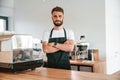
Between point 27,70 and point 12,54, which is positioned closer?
point 12,54

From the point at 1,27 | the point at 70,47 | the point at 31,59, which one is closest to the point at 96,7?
the point at 70,47

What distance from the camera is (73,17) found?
405 centimetres

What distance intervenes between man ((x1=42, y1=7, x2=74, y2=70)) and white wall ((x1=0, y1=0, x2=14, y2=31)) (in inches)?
137

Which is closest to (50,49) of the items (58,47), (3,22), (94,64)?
(58,47)

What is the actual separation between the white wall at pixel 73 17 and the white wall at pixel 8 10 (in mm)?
424

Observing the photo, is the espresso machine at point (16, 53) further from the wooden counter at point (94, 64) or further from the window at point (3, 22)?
the window at point (3, 22)

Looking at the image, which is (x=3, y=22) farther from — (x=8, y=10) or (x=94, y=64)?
(x=94, y=64)

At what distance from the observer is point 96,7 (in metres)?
3.73

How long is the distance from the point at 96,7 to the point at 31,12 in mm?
1823

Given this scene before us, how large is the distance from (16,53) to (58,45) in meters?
0.65

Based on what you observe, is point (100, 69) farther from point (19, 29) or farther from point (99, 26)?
point (19, 29)

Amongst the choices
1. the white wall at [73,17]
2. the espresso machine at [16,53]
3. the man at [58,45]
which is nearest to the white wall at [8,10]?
the white wall at [73,17]

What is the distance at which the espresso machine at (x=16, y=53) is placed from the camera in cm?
164

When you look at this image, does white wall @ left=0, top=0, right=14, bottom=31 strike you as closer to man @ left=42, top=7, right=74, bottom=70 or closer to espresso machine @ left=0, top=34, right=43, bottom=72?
man @ left=42, top=7, right=74, bottom=70
